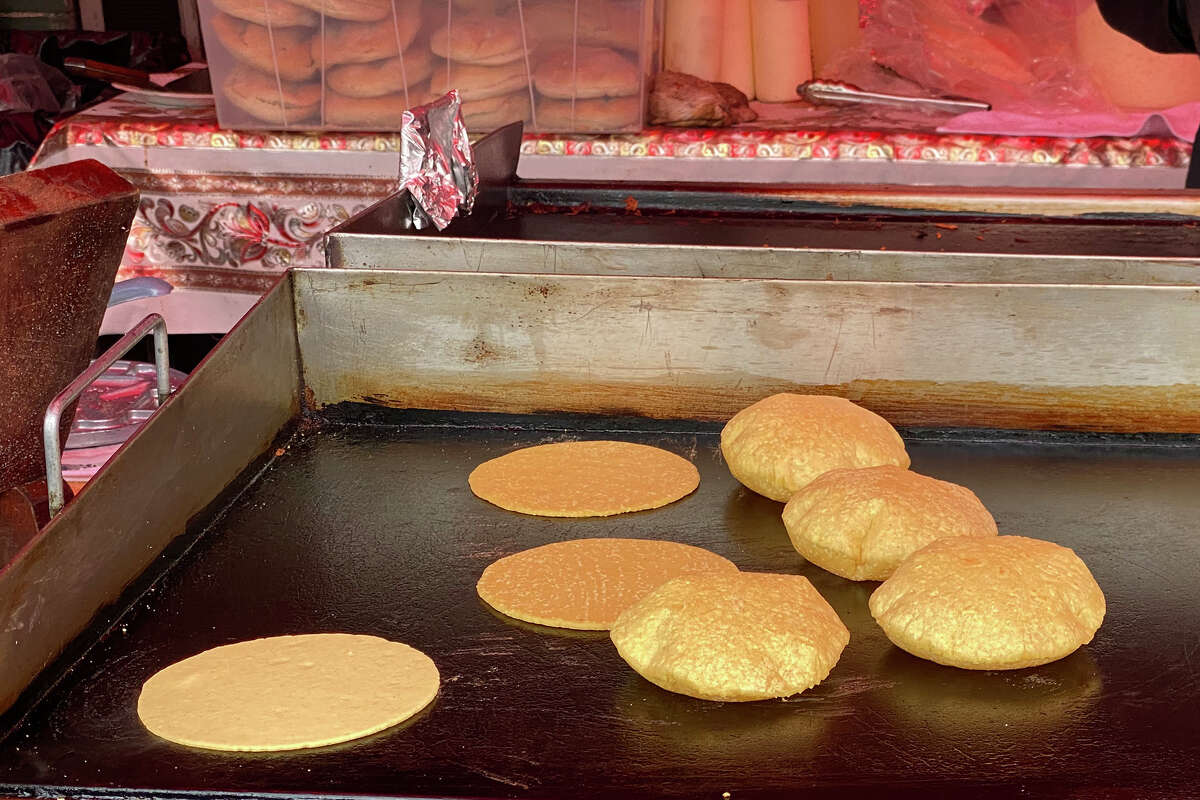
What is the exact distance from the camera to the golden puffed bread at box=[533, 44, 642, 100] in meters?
2.86

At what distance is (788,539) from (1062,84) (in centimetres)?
221

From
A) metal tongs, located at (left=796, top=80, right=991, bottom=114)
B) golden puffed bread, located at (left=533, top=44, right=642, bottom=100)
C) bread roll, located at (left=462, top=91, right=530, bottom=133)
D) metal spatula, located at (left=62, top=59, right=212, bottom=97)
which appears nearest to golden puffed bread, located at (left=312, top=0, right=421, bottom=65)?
bread roll, located at (left=462, top=91, right=530, bottom=133)

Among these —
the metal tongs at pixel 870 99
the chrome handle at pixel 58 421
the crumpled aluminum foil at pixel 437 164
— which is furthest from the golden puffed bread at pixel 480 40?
the chrome handle at pixel 58 421

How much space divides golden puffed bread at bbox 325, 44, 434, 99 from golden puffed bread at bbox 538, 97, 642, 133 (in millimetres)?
319

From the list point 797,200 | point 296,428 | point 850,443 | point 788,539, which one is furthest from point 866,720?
point 797,200

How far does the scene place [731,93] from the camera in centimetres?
315

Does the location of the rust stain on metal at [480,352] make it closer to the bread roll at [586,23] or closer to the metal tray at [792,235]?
the metal tray at [792,235]

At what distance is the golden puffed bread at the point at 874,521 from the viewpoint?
136 centimetres

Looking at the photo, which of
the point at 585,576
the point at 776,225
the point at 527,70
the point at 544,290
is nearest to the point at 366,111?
the point at 527,70

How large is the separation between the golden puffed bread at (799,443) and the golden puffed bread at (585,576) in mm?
181

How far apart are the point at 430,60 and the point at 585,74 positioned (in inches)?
15.6

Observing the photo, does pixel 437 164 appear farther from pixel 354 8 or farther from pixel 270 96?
pixel 270 96

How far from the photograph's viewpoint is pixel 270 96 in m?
3.03

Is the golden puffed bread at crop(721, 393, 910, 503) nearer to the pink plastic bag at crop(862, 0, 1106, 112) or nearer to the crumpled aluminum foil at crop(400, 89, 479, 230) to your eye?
the crumpled aluminum foil at crop(400, 89, 479, 230)
